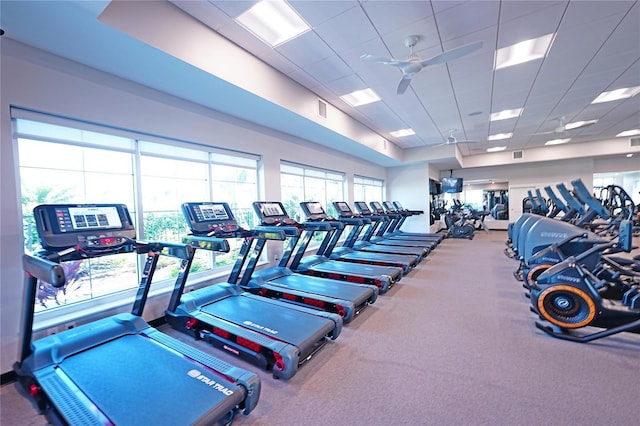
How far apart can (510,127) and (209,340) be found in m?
9.46

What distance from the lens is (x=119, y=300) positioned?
3.16m

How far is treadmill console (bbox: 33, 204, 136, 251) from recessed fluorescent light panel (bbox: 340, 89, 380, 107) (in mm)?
4304

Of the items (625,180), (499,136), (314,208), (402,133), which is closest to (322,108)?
(314,208)

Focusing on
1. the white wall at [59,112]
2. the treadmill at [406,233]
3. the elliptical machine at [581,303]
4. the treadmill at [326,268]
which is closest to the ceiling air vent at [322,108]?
the white wall at [59,112]

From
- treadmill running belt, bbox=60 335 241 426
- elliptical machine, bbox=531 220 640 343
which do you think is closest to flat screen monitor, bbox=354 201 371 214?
elliptical machine, bbox=531 220 640 343

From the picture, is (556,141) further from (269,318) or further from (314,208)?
(269,318)

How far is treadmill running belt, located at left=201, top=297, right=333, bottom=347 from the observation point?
2.53m

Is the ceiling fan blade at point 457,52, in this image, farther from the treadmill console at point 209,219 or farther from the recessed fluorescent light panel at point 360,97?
the treadmill console at point 209,219

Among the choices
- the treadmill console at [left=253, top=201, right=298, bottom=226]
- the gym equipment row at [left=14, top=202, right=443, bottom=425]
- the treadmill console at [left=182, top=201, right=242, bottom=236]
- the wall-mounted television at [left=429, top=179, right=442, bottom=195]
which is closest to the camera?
the gym equipment row at [left=14, top=202, right=443, bottom=425]

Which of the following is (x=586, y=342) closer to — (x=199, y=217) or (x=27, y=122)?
(x=199, y=217)

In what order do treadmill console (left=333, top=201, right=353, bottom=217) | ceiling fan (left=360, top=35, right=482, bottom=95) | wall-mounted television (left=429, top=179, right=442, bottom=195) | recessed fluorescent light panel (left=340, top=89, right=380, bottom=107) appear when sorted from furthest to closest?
wall-mounted television (left=429, top=179, right=442, bottom=195), treadmill console (left=333, top=201, right=353, bottom=217), recessed fluorescent light panel (left=340, top=89, right=380, bottom=107), ceiling fan (left=360, top=35, right=482, bottom=95)

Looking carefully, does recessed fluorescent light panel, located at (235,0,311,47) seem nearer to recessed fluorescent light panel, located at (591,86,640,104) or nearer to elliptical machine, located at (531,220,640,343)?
elliptical machine, located at (531,220,640,343)

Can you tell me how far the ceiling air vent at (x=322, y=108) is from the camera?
515 cm

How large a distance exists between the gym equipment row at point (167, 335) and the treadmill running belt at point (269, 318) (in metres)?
0.01
